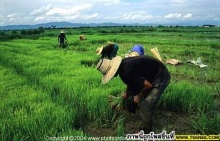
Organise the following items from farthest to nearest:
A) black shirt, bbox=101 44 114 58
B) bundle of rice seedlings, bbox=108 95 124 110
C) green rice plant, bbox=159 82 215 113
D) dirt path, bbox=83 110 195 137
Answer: black shirt, bbox=101 44 114 58, green rice plant, bbox=159 82 215 113, bundle of rice seedlings, bbox=108 95 124 110, dirt path, bbox=83 110 195 137

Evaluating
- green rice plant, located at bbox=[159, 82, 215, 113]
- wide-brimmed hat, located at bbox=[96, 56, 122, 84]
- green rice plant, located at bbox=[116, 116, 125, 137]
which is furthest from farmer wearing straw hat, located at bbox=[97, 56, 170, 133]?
green rice plant, located at bbox=[159, 82, 215, 113]

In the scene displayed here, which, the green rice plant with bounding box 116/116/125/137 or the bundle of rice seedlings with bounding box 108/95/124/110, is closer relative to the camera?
the green rice plant with bounding box 116/116/125/137

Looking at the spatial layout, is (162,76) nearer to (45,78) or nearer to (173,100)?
(173,100)

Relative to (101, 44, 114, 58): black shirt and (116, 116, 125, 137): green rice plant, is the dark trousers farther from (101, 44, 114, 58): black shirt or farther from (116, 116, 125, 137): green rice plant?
(101, 44, 114, 58): black shirt

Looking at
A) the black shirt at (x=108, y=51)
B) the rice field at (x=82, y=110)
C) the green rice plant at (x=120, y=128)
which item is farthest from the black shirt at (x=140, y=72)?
the black shirt at (x=108, y=51)

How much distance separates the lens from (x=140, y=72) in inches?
122

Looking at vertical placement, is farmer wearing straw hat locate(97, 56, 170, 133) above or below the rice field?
above

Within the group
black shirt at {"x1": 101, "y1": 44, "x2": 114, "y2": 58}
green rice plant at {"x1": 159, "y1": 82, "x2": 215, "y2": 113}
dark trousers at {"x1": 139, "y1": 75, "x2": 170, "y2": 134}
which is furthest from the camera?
black shirt at {"x1": 101, "y1": 44, "x2": 114, "y2": 58}

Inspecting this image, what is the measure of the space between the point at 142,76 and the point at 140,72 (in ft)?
0.23

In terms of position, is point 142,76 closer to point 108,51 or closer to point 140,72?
point 140,72

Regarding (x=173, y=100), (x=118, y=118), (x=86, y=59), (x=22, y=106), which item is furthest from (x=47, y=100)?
(x=86, y=59)


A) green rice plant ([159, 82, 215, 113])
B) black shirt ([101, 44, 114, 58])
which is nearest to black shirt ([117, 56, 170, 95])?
green rice plant ([159, 82, 215, 113])

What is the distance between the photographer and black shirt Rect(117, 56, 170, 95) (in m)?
2.95

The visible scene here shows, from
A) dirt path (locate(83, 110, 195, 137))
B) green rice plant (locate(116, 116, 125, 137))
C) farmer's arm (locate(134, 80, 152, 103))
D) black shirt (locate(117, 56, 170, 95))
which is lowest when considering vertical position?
dirt path (locate(83, 110, 195, 137))
